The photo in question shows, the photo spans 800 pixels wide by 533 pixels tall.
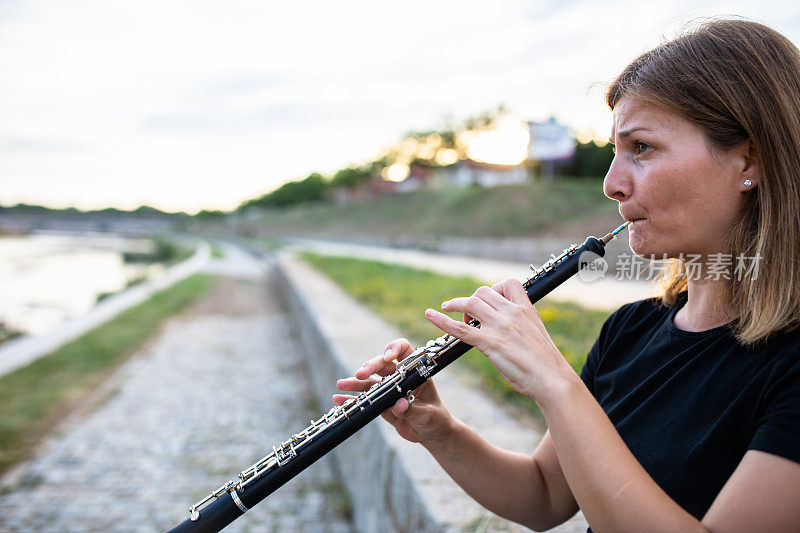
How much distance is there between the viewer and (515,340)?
116 centimetres

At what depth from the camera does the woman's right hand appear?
62.6 inches

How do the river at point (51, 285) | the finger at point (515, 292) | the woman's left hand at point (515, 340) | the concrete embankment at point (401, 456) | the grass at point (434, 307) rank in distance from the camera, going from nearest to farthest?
the woman's left hand at point (515, 340) < the finger at point (515, 292) < the concrete embankment at point (401, 456) < the grass at point (434, 307) < the river at point (51, 285)

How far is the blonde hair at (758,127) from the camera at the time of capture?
1.13 m

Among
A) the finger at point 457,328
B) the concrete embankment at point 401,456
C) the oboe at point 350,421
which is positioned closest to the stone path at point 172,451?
the concrete embankment at point 401,456

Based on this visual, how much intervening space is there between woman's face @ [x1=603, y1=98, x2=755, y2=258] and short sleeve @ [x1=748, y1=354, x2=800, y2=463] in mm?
350

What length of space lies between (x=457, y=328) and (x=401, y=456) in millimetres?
1510

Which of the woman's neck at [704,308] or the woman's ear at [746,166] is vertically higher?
the woman's ear at [746,166]

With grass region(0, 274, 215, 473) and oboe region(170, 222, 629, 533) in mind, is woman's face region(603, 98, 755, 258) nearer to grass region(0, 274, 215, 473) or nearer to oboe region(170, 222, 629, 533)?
oboe region(170, 222, 629, 533)

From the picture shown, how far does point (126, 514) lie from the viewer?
370 cm

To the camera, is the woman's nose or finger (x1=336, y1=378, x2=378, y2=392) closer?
the woman's nose

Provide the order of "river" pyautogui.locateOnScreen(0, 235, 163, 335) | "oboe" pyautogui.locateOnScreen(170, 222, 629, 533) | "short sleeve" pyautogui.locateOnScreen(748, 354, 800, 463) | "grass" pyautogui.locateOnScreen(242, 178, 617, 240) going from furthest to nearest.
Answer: "grass" pyautogui.locateOnScreen(242, 178, 617, 240), "river" pyautogui.locateOnScreen(0, 235, 163, 335), "oboe" pyautogui.locateOnScreen(170, 222, 629, 533), "short sleeve" pyautogui.locateOnScreen(748, 354, 800, 463)

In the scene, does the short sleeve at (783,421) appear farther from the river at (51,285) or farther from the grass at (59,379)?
the river at (51,285)

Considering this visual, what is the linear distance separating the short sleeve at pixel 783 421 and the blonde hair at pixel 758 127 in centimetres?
13

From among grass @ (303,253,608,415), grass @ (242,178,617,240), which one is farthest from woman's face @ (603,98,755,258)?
grass @ (242,178,617,240)
